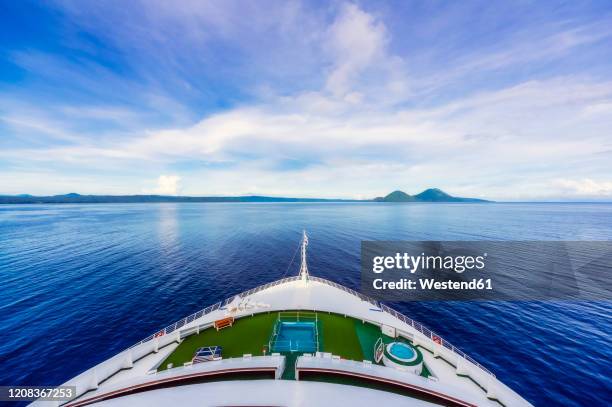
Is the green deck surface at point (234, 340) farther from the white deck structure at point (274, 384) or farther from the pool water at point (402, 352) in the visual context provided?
the pool water at point (402, 352)

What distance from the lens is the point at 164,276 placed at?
50.5 meters

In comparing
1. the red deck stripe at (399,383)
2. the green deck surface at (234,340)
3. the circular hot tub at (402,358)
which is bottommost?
the green deck surface at (234,340)

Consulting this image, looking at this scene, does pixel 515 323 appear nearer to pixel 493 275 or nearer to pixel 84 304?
pixel 493 275

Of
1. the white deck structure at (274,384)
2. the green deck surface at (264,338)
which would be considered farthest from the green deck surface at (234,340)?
the white deck structure at (274,384)

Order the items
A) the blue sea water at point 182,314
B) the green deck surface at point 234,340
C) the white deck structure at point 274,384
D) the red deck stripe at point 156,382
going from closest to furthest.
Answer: the white deck structure at point 274,384 → the red deck stripe at point 156,382 → the green deck surface at point 234,340 → the blue sea water at point 182,314

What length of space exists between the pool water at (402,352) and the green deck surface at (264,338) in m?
1.88

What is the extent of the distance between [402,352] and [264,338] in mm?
11002

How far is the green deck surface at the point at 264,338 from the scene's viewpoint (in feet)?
60.4

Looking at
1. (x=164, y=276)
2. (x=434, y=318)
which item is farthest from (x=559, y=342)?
(x=164, y=276)

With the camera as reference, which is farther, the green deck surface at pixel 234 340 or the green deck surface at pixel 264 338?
the green deck surface at pixel 264 338

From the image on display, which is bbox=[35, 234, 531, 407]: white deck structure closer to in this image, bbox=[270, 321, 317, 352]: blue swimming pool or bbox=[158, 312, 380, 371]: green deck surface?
bbox=[158, 312, 380, 371]: green deck surface

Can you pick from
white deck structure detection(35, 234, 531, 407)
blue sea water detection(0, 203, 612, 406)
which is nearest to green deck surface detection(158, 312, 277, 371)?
white deck structure detection(35, 234, 531, 407)

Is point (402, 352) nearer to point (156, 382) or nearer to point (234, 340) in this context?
point (234, 340)

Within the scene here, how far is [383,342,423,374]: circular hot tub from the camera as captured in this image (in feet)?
53.3
